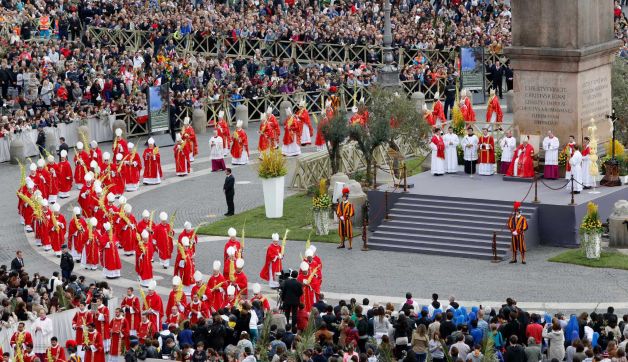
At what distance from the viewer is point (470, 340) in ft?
105

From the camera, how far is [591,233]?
1641 inches

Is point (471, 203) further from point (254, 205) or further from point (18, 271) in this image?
point (18, 271)

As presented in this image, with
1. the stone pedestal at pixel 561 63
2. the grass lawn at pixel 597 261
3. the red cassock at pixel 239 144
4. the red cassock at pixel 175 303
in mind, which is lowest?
the grass lawn at pixel 597 261

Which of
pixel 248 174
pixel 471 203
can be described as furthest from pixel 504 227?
pixel 248 174

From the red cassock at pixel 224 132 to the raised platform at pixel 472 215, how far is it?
32.8ft

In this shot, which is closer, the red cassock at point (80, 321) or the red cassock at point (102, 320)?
the red cassock at point (80, 321)

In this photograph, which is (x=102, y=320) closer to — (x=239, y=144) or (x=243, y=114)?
(x=239, y=144)

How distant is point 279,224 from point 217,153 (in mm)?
7816

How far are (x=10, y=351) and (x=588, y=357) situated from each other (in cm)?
1092

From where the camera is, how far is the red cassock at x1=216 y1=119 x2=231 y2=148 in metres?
54.8

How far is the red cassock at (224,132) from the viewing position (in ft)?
180

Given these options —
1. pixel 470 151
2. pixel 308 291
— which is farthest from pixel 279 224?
pixel 308 291

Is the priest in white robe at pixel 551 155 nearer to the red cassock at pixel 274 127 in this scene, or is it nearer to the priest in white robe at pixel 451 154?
the priest in white robe at pixel 451 154

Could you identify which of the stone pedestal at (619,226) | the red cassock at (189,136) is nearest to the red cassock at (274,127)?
the red cassock at (189,136)
